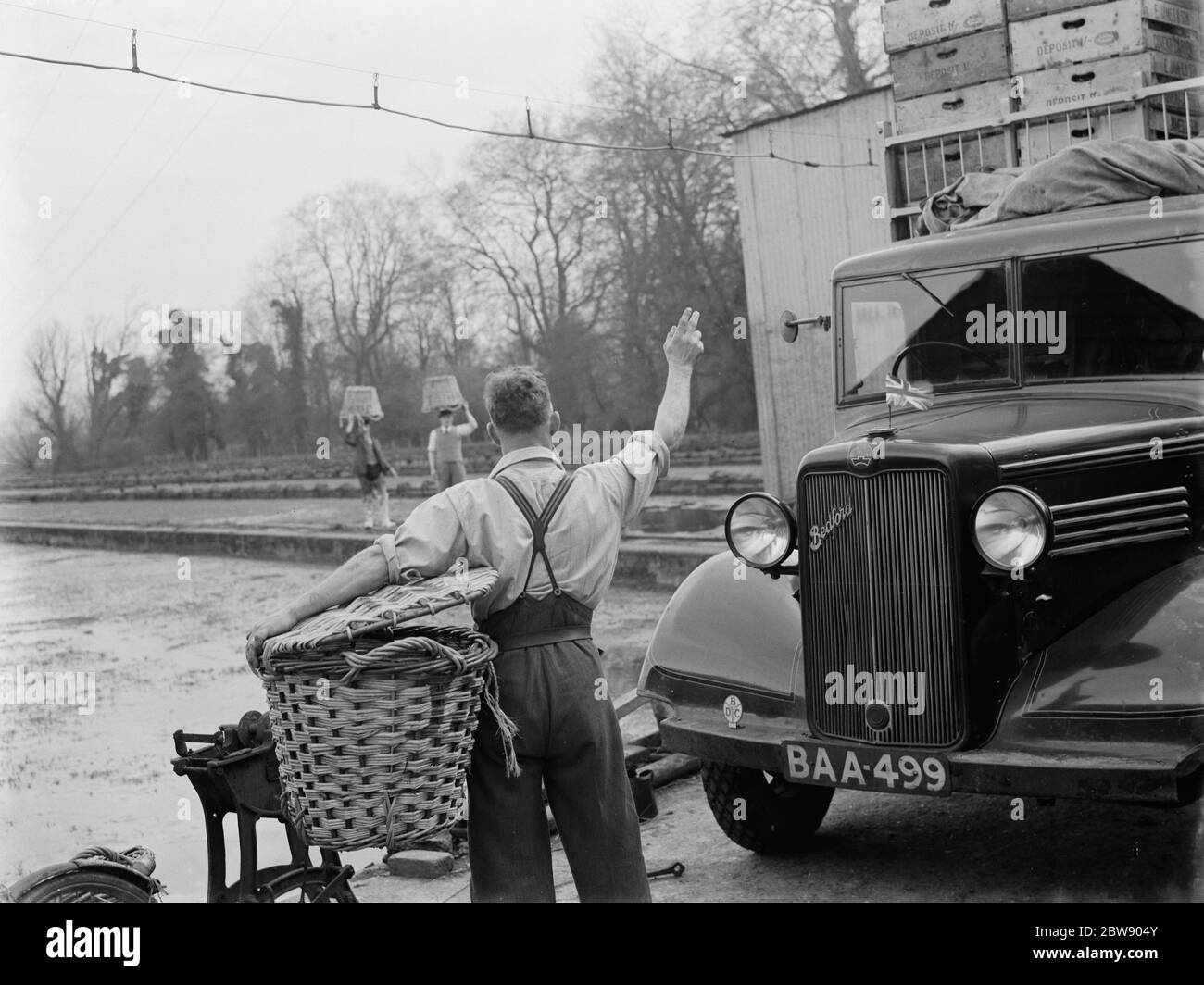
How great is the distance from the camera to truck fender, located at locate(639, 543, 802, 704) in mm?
4906

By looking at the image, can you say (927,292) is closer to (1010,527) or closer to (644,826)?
(1010,527)

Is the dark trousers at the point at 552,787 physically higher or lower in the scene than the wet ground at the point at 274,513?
higher

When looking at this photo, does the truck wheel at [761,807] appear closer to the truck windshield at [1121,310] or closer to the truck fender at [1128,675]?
the truck fender at [1128,675]

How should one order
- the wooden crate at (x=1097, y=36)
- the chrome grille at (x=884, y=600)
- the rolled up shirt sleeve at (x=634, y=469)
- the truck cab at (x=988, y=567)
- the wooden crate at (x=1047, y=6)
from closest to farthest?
the rolled up shirt sleeve at (x=634, y=469)
the truck cab at (x=988, y=567)
the chrome grille at (x=884, y=600)
the wooden crate at (x=1097, y=36)
the wooden crate at (x=1047, y=6)

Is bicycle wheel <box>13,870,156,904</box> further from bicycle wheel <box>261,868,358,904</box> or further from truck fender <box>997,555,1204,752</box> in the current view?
truck fender <box>997,555,1204,752</box>

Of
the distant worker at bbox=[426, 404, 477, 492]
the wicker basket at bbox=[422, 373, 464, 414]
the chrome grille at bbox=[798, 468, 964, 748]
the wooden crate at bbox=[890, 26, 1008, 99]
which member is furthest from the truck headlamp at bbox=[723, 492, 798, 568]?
the distant worker at bbox=[426, 404, 477, 492]

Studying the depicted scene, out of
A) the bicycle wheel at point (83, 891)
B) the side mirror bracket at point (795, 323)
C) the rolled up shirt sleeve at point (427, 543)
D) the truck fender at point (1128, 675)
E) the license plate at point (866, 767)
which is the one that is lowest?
the license plate at point (866, 767)

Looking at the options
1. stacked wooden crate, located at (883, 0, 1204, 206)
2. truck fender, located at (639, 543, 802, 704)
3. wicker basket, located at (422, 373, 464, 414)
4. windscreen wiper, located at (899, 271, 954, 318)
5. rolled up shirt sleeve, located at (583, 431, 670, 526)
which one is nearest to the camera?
rolled up shirt sleeve, located at (583, 431, 670, 526)

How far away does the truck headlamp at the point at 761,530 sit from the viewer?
502cm

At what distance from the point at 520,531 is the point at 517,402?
1.31 feet

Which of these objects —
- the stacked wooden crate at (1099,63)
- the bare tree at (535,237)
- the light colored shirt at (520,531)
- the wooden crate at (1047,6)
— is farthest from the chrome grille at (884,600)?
the bare tree at (535,237)

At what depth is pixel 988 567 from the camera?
171 inches
